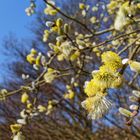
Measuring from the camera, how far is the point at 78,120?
31.7ft

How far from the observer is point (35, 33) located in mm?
10594

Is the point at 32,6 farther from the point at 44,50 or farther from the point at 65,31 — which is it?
the point at 44,50

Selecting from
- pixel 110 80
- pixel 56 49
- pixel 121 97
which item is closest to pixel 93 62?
pixel 121 97

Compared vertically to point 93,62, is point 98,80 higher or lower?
lower

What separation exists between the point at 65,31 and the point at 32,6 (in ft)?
Answer: 3.05

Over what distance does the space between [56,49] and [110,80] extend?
1086 millimetres

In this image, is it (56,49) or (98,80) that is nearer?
(98,80)

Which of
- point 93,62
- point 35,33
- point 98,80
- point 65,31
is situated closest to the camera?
point 98,80

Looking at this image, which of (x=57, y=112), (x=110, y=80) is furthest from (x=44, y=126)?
(x=110, y=80)

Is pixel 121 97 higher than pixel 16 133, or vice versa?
pixel 121 97

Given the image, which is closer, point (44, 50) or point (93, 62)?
point (93, 62)

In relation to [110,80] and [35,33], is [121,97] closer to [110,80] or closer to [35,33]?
[35,33]

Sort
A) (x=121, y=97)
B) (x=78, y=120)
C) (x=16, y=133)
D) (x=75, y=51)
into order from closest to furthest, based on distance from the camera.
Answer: (x=16, y=133), (x=75, y=51), (x=121, y=97), (x=78, y=120)

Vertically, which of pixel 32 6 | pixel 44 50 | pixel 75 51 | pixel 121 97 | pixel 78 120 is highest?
pixel 44 50
